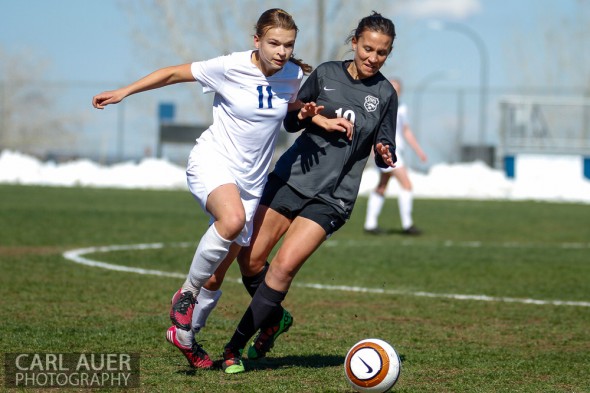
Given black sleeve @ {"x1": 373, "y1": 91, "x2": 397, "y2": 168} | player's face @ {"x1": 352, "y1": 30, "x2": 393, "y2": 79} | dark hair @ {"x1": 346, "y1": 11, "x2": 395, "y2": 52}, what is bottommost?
black sleeve @ {"x1": 373, "y1": 91, "x2": 397, "y2": 168}

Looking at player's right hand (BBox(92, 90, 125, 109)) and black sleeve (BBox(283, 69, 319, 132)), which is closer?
player's right hand (BBox(92, 90, 125, 109))

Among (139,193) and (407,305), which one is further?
(139,193)

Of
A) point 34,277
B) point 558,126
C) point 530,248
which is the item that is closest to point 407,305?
point 34,277

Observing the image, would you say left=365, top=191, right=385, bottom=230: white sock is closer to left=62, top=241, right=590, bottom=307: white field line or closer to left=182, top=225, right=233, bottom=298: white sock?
left=62, top=241, right=590, bottom=307: white field line

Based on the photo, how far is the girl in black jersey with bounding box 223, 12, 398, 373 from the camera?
639 cm

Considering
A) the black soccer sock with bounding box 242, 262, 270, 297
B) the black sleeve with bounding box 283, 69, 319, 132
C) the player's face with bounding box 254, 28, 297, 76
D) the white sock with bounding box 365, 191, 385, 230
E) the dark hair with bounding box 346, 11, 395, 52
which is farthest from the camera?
the white sock with bounding box 365, 191, 385, 230

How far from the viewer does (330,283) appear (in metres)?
10.8

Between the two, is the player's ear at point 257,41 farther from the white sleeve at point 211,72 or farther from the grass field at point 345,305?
the grass field at point 345,305

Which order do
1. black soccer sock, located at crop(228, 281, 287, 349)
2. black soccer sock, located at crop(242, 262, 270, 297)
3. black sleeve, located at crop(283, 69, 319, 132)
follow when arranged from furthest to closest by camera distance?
black soccer sock, located at crop(242, 262, 270, 297), black sleeve, located at crop(283, 69, 319, 132), black soccer sock, located at crop(228, 281, 287, 349)

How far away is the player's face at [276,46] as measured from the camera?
627cm

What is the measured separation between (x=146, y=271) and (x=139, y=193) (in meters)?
16.5

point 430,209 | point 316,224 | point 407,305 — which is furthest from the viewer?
point 430,209

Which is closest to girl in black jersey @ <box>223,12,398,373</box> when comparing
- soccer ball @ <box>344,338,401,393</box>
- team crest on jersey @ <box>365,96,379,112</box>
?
team crest on jersey @ <box>365,96,379,112</box>

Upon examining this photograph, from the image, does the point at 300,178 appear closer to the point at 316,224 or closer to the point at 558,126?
the point at 316,224
